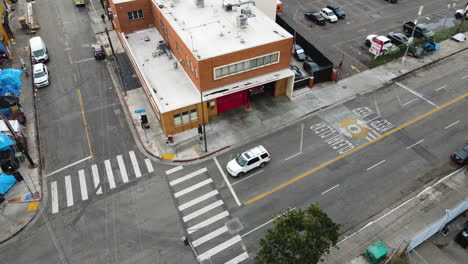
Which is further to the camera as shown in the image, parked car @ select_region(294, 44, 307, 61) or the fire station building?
parked car @ select_region(294, 44, 307, 61)

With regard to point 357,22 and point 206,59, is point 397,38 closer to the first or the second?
point 357,22

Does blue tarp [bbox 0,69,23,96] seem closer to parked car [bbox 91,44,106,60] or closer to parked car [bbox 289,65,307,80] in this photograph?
parked car [bbox 91,44,106,60]

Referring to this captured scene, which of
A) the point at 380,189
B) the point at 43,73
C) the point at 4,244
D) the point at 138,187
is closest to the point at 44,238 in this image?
the point at 4,244

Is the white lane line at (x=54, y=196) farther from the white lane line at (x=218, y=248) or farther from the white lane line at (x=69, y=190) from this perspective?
the white lane line at (x=218, y=248)

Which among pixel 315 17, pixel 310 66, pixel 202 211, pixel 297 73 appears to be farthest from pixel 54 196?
pixel 315 17

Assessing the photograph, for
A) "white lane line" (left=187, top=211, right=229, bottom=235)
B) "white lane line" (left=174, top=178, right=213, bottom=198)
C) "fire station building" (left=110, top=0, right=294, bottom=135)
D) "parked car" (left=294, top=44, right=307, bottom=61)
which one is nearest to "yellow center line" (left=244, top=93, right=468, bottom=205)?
"white lane line" (left=187, top=211, right=229, bottom=235)

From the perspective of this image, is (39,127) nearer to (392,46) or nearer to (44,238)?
(44,238)
